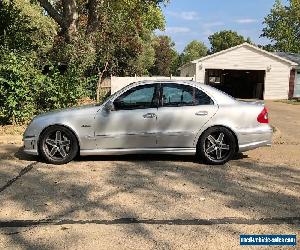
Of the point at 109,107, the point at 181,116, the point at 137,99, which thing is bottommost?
the point at 181,116

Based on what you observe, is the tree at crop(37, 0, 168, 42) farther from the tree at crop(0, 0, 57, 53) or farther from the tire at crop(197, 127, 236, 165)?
the tire at crop(197, 127, 236, 165)

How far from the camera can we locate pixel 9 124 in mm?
11812

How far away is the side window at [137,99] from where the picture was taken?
795cm

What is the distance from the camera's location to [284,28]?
6300 cm

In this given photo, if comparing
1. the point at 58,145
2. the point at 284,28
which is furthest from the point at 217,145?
the point at 284,28

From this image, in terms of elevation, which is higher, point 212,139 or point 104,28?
point 104,28

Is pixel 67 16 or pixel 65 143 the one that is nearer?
pixel 65 143

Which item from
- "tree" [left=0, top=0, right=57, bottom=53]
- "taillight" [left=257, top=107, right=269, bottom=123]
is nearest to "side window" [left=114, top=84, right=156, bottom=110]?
"taillight" [left=257, top=107, right=269, bottom=123]

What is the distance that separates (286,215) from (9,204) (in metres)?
3.35

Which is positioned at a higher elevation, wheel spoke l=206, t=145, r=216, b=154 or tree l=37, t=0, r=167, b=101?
tree l=37, t=0, r=167, b=101

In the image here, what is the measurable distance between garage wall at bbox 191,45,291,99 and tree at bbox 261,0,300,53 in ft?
91.2

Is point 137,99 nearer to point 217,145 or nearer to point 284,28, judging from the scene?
point 217,145

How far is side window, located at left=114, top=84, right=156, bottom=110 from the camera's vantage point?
7953 millimetres

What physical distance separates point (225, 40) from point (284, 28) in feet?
162
